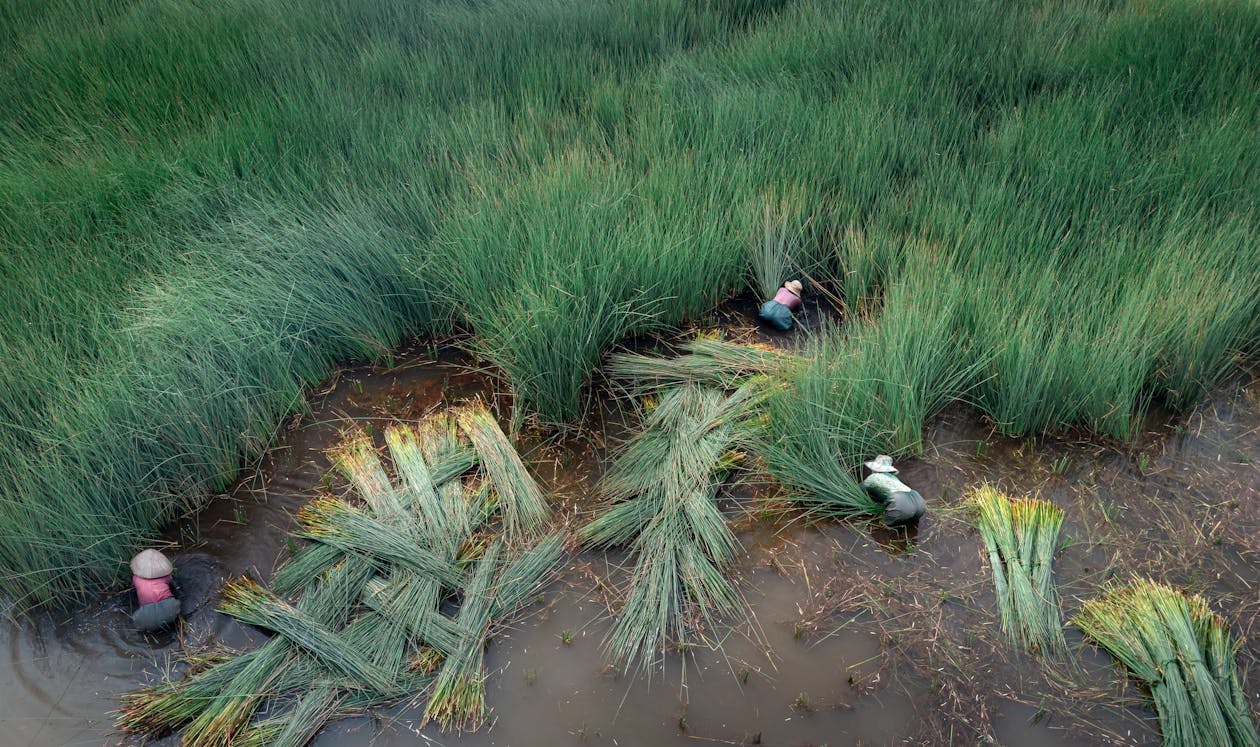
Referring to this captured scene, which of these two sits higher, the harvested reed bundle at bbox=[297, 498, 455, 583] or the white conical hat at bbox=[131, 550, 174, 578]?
the white conical hat at bbox=[131, 550, 174, 578]

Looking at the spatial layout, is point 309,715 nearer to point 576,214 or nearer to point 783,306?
point 576,214

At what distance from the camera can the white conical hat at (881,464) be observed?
242cm

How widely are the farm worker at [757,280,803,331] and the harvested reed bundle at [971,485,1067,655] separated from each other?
98cm

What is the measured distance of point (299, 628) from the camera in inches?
83.4

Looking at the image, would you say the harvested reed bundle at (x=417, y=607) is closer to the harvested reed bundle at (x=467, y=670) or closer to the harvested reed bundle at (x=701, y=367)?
the harvested reed bundle at (x=467, y=670)

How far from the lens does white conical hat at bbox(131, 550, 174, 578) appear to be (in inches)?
85.7

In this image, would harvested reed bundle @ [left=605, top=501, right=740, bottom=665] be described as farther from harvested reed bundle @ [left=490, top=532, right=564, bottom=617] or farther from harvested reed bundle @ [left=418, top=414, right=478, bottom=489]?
harvested reed bundle @ [left=418, top=414, right=478, bottom=489]

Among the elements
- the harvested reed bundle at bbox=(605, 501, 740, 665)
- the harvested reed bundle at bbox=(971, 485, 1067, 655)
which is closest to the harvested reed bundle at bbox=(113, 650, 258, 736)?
the harvested reed bundle at bbox=(605, 501, 740, 665)

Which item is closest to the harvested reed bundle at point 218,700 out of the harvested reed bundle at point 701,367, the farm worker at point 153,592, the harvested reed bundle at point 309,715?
the harvested reed bundle at point 309,715

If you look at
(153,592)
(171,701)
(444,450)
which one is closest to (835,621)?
(444,450)

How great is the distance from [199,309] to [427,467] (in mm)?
1038

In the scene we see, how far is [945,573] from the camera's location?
224 cm

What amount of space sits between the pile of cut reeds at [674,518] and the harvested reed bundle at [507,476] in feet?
0.64

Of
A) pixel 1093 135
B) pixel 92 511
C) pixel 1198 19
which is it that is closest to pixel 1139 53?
pixel 1198 19
